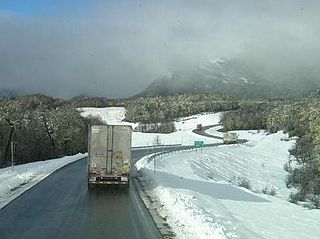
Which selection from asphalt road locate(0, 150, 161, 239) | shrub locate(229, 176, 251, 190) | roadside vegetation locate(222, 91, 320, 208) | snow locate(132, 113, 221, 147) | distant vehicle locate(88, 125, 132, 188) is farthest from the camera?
snow locate(132, 113, 221, 147)

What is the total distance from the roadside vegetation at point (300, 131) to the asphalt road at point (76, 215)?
460 inches

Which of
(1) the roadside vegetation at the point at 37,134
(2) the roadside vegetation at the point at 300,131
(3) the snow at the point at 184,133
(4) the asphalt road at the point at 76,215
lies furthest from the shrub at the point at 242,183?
(3) the snow at the point at 184,133

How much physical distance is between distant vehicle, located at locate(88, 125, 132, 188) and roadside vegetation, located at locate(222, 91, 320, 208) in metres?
9.52

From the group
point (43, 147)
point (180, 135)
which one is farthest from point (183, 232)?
point (180, 135)

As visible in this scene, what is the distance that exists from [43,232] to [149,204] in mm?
5851

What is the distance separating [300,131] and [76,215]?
278 ft

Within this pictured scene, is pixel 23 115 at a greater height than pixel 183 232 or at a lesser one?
greater

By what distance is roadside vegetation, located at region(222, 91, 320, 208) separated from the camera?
38475 mm

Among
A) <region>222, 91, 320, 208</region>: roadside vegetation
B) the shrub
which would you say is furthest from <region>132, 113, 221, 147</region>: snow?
the shrub

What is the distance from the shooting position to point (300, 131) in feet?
311

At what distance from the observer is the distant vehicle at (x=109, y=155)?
23297 mm

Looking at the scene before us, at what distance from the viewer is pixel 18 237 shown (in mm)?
11484

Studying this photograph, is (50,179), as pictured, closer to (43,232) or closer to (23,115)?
(43,232)

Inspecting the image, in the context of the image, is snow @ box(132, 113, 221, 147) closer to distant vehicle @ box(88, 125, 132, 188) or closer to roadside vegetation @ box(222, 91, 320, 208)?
roadside vegetation @ box(222, 91, 320, 208)
